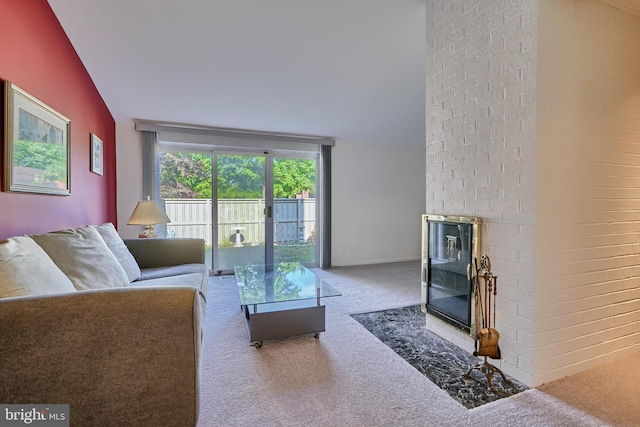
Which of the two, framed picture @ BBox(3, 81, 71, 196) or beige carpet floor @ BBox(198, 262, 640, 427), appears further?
framed picture @ BBox(3, 81, 71, 196)

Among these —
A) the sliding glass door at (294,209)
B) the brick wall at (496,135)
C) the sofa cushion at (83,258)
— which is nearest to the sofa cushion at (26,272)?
the sofa cushion at (83,258)

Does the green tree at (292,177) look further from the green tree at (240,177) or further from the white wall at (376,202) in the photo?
the white wall at (376,202)

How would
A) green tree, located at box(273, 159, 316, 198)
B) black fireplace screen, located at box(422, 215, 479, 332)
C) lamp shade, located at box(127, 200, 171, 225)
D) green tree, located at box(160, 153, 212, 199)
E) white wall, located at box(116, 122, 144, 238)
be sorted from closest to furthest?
black fireplace screen, located at box(422, 215, 479, 332), lamp shade, located at box(127, 200, 171, 225), white wall, located at box(116, 122, 144, 238), green tree, located at box(160, 153, 212, 199), green tree, located at box(273, 159, 316, 198)

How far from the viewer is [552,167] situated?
163 centimetres

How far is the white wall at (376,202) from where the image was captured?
5102mm

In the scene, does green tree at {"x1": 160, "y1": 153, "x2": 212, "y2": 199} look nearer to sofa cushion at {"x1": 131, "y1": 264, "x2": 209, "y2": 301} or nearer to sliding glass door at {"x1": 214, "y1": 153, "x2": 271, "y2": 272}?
sliding glass door at {"x1": 214, "y1": 153, "x2": 271, "y2": 272}

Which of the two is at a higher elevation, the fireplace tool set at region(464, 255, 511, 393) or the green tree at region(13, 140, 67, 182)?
the green tree at region(13, 140, 67, 182)

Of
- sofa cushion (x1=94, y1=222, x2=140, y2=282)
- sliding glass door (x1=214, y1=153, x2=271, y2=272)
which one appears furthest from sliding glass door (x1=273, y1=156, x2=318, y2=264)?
sofa cushion (x1=94, y1=222, x2=140, y2=282)

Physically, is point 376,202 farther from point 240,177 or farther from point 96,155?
point 96,155

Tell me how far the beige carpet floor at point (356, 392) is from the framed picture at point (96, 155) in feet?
7.19

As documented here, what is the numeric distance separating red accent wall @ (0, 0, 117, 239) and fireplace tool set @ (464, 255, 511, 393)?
279cm

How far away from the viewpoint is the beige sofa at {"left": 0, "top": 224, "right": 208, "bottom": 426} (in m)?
1.01

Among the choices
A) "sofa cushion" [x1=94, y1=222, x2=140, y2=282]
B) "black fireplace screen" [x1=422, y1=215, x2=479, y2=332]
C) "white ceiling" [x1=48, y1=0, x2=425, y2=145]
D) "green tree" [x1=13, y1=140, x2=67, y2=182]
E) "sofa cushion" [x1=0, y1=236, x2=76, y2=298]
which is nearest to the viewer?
"sofa cushion" [x1=0, y1=236, x2=76, y2=298]

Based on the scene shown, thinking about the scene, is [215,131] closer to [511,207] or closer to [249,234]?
[249,234]
